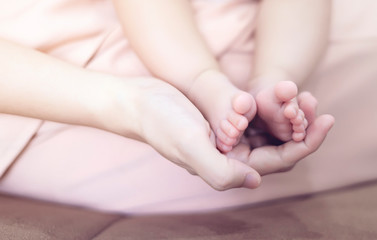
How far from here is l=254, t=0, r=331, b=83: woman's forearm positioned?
698 mm

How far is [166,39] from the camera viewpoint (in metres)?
0.69

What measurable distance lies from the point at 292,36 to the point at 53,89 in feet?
1.15

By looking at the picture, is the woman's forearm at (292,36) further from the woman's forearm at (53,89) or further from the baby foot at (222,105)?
the woman's forearm at (53,89)

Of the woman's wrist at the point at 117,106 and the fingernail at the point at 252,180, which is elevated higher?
the woman's wrist at the point at 117,106

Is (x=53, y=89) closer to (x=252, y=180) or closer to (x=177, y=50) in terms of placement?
(x=177, y=50)

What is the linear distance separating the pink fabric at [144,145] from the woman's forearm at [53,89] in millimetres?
54

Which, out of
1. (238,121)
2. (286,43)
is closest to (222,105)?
(238,121)

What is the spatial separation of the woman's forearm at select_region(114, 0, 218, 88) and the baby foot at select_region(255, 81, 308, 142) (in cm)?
11

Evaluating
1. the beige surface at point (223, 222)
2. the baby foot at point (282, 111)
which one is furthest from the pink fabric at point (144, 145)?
the baby foot at point (282, 111)

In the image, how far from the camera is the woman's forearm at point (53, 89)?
66 centimetres

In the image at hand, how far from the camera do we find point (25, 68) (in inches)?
26.5

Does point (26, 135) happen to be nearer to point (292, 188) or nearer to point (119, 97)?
point (119, 97)

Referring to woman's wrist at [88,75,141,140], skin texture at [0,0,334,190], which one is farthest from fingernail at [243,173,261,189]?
woman's wrist at [88,75,141,140]

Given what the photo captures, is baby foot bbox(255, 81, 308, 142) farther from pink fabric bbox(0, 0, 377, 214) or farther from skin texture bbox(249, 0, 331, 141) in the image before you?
pink fabric bbox(0, 0, 377, 214)
